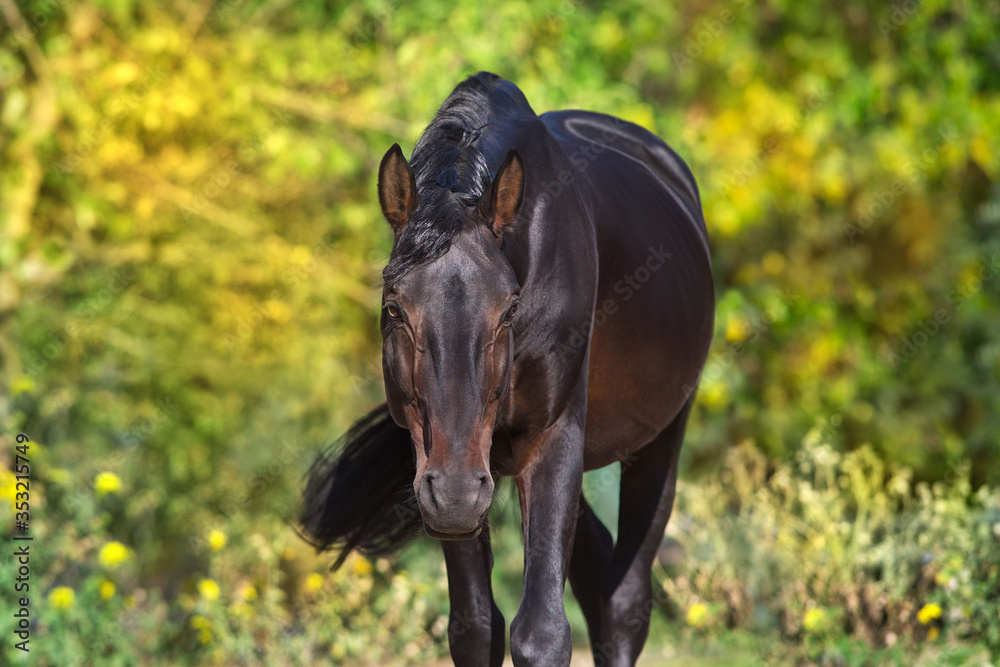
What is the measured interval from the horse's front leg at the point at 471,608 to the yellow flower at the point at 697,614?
2401mm

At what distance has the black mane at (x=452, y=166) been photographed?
236cm

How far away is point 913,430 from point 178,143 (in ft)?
19.9

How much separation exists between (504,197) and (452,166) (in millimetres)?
172

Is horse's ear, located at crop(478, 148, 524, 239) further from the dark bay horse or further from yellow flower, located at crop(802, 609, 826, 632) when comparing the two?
yellow flower, located at crop(802, 609, 826, 632)

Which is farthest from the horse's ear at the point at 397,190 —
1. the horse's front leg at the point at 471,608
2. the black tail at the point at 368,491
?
the black tail at the point at 368,491

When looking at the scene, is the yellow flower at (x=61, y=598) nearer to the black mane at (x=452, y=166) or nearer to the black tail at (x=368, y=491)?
the black tail at (x=368, y=491)

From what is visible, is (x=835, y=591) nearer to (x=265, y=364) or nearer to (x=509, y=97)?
Answer: (x=509, y=97)

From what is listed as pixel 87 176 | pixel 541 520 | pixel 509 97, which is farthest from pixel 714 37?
pixel 541 520

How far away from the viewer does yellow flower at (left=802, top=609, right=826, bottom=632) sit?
4754 millimetres

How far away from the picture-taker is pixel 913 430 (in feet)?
28.4

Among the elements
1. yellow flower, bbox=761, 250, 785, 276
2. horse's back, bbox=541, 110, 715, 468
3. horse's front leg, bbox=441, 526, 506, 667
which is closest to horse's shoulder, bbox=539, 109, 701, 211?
horse's back, bbox=541, 110, 715, 468

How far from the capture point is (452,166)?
8.48 feet

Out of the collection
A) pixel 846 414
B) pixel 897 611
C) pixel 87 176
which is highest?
pixel 897 611

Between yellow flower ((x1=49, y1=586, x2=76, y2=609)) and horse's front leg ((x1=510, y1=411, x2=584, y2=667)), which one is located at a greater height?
horse's front leg ((x1=510, y1=411, x2=584, y2=667))
